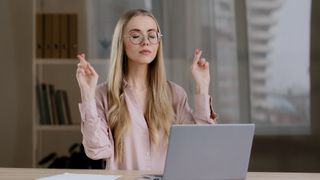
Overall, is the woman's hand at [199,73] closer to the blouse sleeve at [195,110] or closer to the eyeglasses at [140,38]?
the blouse sleeve at [195,110]

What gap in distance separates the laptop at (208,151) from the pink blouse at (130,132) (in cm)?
42

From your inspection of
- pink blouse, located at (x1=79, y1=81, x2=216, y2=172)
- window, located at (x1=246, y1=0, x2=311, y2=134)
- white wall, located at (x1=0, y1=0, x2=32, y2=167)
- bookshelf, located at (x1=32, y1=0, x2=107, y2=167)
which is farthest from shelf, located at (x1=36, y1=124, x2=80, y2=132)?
pink blouse, located at (x1=79, y1=81, x2=216, y2=172)

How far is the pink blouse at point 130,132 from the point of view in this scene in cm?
180

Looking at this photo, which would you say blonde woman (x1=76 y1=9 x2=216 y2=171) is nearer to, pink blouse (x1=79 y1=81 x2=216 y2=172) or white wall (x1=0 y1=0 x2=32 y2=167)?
pink blouse (x1=79 y1=81 x2=216 y2=172)

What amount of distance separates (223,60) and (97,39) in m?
0.98

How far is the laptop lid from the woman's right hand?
525mm

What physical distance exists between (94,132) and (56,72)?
2024mm

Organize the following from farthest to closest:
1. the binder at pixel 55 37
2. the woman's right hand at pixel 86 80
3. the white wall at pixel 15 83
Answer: the white wall at pixel 15 83, the binder at pixel 55 37, the woman's right hand at pixel 86 80

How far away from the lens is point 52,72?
12.2 ft

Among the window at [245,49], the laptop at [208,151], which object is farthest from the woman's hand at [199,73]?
the window at [245,49]

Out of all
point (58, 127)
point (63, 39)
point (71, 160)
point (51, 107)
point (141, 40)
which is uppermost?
point (63, 39)

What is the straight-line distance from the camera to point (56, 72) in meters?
3.71

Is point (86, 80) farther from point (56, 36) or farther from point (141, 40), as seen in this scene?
point (56, 36)

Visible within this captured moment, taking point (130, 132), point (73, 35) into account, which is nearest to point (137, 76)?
point (130, 132)
